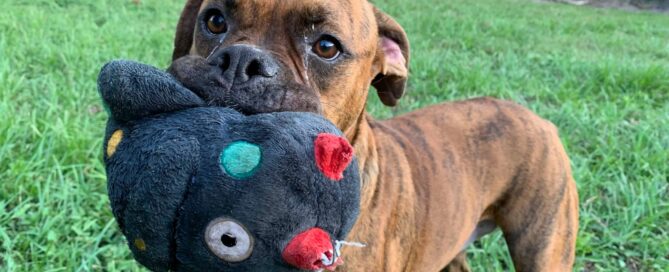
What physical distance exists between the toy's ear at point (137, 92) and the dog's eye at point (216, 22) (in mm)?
759

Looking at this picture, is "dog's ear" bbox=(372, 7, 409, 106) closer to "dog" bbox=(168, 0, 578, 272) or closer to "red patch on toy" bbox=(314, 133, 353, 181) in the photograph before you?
"dog" bbox=(168, 0, 578, 272)

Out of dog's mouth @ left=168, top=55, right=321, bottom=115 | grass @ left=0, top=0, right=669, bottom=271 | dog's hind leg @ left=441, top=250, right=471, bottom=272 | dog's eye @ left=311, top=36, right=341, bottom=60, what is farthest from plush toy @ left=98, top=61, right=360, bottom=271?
dog's hind leg @ left=441, top=250, right=471, bottom=272

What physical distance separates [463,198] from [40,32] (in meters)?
5.04

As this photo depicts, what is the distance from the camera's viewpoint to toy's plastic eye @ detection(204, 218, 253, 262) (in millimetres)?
1294

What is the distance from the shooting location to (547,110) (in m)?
5.41

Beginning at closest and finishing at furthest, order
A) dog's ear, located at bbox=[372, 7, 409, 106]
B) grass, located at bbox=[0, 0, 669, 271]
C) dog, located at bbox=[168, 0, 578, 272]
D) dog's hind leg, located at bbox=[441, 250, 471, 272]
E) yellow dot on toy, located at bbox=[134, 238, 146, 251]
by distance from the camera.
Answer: yellow dot on toy, located at bbox=[134, 238, 146, 251] → dog, located at bbox=[168, 0, 578, 272] → dog's ear, located at bbox=[372, 7, 409, 106] → grass, located at bbox=[0, 0, 669, 271] → dog's hind leg, located at bbox=[441, 250, 471, 272]

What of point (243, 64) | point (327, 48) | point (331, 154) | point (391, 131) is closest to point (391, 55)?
point (391, 131)

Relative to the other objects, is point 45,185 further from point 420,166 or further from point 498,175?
point 498,175

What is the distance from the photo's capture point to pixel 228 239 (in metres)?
1.30

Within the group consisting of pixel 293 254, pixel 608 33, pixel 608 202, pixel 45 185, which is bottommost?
pixel 608 33

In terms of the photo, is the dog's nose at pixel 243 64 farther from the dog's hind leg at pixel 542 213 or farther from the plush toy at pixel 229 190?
the dog's hind leg at pixel 542 213

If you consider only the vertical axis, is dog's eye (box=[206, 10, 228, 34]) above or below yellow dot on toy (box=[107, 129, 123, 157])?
above

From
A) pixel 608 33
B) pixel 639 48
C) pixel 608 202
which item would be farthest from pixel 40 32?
pixel 608 33

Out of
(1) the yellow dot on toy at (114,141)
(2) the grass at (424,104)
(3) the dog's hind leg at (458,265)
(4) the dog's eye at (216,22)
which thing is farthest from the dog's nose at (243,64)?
(3) the dog's hind leg at (458,265)
